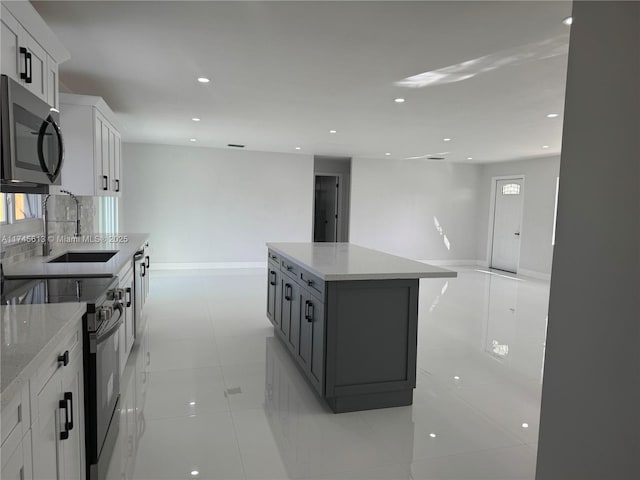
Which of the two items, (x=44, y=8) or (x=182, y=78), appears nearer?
(x=44, y=8)

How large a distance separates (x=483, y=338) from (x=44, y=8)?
4.67m

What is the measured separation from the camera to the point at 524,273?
8.92 m

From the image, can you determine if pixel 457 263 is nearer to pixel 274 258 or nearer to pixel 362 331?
pixel 274 258

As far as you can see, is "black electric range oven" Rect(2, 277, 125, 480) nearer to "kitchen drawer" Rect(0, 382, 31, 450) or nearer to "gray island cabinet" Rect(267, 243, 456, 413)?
"kitchen drawer" Rect(0, 382, 31, 450)

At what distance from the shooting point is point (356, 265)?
3.07 m

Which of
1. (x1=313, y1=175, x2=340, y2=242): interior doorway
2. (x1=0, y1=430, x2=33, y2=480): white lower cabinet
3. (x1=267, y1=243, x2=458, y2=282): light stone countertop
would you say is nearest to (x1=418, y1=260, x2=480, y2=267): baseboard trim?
(x1=313, y1=175, x2=340, y2=242): interior doorway

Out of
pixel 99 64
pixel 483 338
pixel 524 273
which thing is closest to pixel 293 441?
pixel 483 338

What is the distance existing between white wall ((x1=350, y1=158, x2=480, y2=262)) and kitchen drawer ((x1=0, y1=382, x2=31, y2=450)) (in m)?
8.53

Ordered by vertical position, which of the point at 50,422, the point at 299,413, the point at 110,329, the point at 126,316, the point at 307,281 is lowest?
the point at 299,413

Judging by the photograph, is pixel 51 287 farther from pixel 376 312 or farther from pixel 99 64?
pixel 99 64

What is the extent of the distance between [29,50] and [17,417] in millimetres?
1905

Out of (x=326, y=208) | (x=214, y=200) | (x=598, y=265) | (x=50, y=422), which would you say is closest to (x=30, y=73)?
(x=50, y=422)

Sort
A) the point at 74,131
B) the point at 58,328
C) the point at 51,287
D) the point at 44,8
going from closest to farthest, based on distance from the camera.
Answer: the point at 58,328, the point at 51,287, the point at 44,8, the point at 74,131

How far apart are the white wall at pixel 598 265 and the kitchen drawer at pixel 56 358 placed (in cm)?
154
